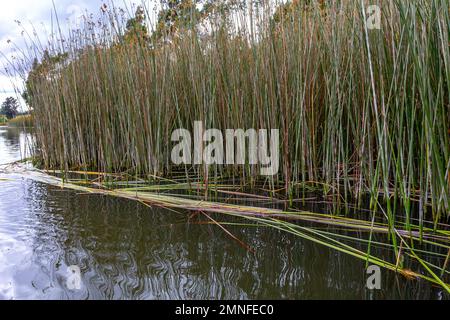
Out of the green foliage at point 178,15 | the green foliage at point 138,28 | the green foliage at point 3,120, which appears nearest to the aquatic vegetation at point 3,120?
the green foliage at point 3,120

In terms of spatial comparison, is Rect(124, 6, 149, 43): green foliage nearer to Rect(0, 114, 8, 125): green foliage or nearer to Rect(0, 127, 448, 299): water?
Rect(0, 127, 448, 299): water

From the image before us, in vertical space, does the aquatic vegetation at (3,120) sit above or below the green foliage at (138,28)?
above

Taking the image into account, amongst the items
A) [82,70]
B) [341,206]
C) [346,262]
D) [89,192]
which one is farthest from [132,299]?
[82,70]

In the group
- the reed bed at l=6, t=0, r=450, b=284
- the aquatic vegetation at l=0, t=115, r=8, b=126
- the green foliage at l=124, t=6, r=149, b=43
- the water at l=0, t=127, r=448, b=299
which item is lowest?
the water at l=0, t=127, r=448, b=299

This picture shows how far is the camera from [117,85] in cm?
260

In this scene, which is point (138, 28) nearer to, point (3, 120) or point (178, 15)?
point (178, 15)

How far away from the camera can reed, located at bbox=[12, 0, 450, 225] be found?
4.39ft

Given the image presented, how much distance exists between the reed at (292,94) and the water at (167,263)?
0.29 m

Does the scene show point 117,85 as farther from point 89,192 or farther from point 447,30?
point 447,30

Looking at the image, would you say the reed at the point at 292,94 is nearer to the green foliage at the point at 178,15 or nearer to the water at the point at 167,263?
the green foliage at the point at 178,15

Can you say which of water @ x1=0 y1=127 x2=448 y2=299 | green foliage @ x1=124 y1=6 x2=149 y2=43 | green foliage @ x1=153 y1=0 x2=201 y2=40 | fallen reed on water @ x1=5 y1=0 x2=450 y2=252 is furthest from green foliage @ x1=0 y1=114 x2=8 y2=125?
water @ x1=0 y1=127 x2=448 y2=299

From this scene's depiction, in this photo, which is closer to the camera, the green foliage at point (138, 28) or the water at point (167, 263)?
the water at point (167, 263)

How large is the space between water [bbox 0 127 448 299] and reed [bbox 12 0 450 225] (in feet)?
0.94

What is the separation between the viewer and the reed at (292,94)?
134cm
